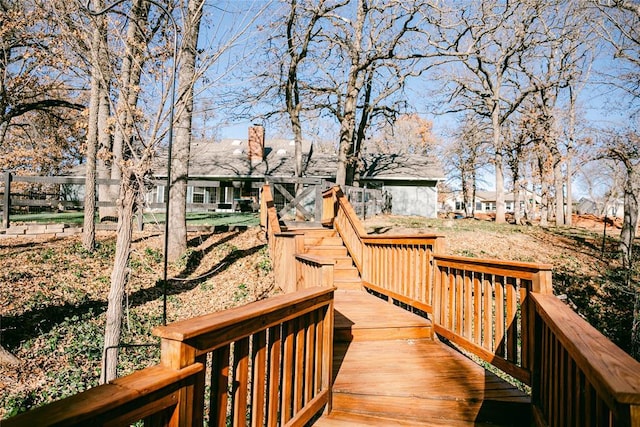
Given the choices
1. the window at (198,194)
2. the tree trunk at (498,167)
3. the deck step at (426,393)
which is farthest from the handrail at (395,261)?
the window at (198,194)

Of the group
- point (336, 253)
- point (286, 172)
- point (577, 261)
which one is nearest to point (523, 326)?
point (336, 253)

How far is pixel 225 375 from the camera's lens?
184cm

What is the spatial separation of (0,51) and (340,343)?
380 inches

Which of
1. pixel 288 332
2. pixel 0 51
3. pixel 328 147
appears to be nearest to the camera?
pixel 288 332

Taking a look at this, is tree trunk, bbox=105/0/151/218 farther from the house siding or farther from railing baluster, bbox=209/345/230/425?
the house siding

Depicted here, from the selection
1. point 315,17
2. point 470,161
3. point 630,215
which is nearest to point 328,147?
point 470,161

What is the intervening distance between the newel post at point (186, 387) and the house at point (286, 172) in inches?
805

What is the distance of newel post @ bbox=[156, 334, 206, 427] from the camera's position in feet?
5.03

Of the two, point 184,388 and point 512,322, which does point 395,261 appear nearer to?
point 512,322

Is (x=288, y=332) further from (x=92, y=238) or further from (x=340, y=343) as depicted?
(x=92, y=238)

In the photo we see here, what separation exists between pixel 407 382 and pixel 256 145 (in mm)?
21163

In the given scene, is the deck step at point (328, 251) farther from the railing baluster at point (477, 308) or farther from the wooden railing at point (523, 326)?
the railing baluster at point (477, 308)

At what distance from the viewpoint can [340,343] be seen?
14.0 ft

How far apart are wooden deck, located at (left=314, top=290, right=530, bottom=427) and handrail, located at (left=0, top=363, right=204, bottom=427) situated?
176 centimetres
